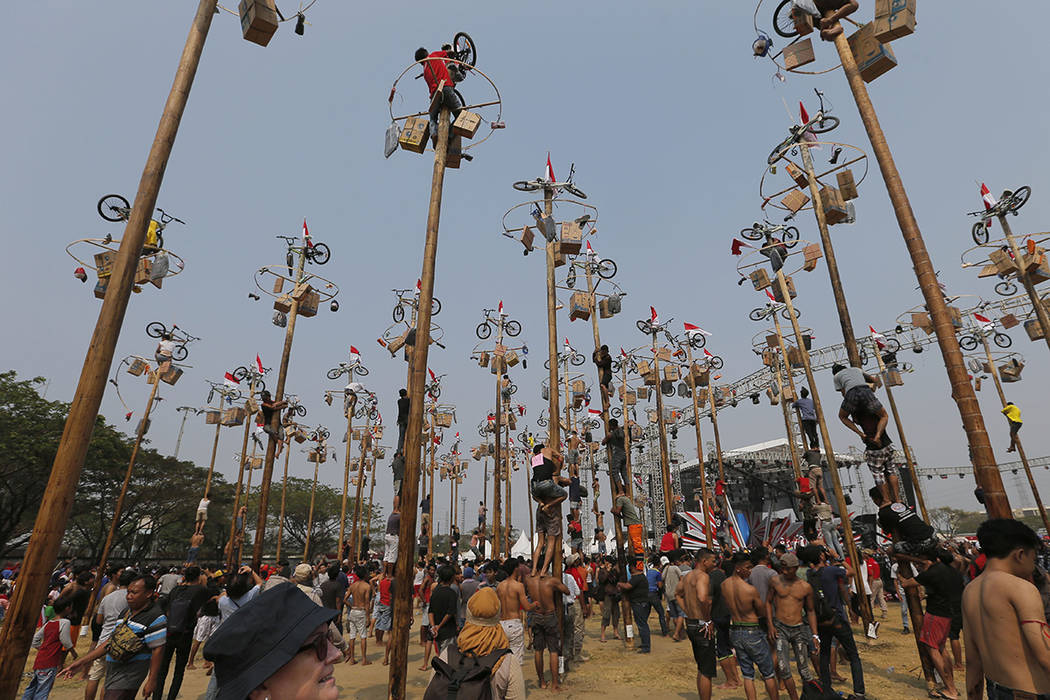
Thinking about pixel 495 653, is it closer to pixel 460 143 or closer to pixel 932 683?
pixel 460 143

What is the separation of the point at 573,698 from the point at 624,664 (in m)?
2.86

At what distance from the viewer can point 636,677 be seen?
9484mm

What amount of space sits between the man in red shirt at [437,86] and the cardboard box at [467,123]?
0.62ft

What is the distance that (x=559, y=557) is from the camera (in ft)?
32.4

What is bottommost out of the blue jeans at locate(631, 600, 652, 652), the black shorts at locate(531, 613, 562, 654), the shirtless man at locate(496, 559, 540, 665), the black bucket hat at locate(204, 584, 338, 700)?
the blue jeans at locate(631, 600, 652, 652)

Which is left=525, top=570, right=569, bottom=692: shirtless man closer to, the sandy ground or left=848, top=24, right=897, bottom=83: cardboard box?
the sandy ground

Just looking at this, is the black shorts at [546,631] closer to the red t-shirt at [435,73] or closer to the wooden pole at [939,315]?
the wooden pole at [939,315]

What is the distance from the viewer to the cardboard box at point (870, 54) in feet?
20.2

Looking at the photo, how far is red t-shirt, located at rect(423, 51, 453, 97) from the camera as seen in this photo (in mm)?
8010

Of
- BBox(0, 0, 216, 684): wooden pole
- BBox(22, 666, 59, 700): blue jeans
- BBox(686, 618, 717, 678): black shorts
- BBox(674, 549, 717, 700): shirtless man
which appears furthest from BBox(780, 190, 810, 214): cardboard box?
BBox(22, 666, 59, 700): blue jeans

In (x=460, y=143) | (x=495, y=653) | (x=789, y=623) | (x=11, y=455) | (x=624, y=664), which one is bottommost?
(x=624, y=664)

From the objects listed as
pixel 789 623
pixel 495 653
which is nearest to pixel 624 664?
pixel 789 623

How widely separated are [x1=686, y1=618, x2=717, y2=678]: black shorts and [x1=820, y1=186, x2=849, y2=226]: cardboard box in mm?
8156

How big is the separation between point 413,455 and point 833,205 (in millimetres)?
9449
